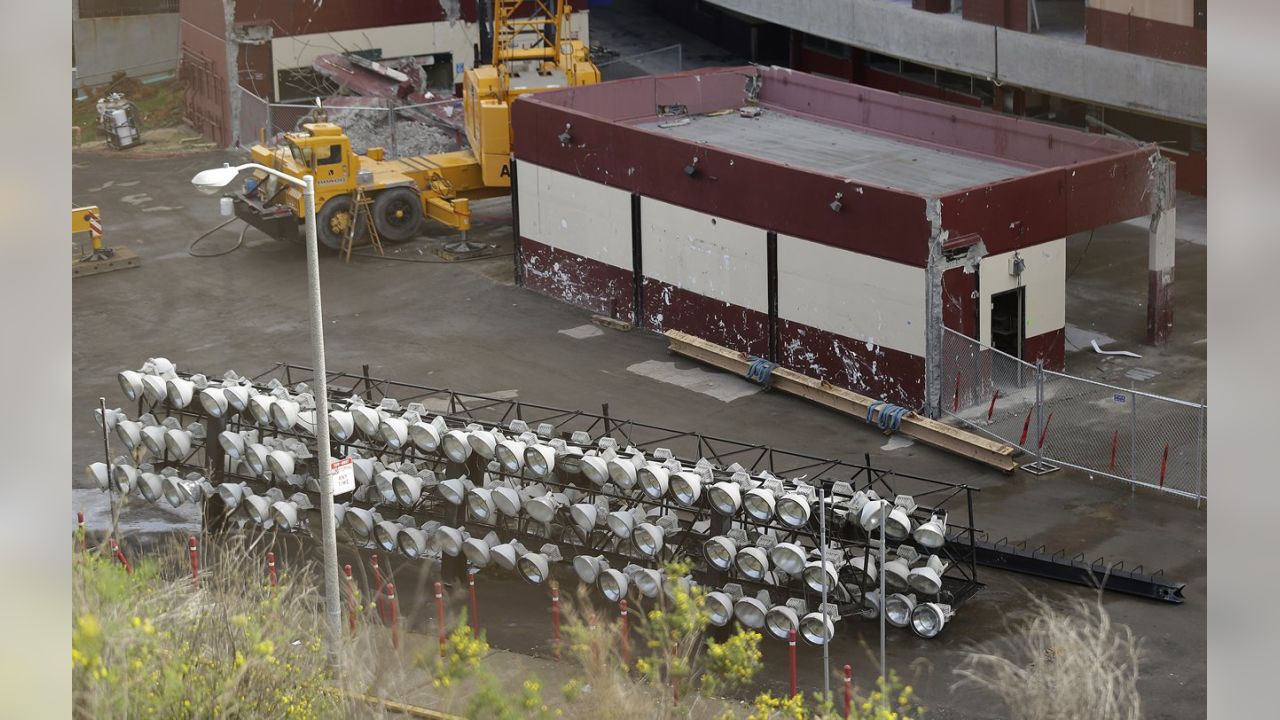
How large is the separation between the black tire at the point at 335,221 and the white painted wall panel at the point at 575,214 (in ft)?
15.2

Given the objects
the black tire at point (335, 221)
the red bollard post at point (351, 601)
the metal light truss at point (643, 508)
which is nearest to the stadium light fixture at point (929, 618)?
the metal light truss at point (643, 508)

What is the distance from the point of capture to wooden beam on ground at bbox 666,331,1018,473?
24.5 metres

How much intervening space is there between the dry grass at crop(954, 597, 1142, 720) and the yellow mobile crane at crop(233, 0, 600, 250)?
20822 millimetres

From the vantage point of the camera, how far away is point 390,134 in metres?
43.2

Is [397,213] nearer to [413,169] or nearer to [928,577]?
[413,169]

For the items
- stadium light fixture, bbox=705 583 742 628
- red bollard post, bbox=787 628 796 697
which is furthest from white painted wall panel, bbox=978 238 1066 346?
red bollard post, bbox=787 628 796 697

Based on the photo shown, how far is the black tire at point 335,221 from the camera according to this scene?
1431 inches

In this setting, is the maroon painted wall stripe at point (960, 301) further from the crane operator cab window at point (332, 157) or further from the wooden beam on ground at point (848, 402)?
the crane operator cab window at point (332, 157)

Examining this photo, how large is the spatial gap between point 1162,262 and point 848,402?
22.4 ft

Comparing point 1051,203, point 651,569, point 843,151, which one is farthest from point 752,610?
point 843,151

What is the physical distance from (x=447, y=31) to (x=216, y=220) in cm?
1070

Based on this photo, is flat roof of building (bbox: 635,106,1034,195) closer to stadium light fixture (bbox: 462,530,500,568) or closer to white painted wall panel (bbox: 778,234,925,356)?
white painted wall panel (bbox: 778,234,925,356)
